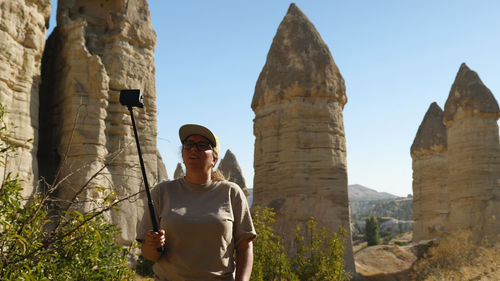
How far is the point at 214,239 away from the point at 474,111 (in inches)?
640

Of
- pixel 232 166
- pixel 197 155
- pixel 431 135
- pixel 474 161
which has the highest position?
pixel 431 135

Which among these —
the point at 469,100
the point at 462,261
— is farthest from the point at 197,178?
the point at 469,100

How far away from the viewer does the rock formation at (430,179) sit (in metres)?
23.0

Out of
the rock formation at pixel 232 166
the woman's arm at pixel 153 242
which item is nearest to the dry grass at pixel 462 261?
the woman's arm at pixel 153 242

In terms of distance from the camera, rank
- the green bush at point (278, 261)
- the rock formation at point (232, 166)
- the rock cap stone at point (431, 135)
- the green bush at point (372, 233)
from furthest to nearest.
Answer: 1. the green bush at point (372, 233)
2. the rock formation at point (232, 166)
3. the rock cap stone at point (431, 135)
4. the green bush at point (278, 261)

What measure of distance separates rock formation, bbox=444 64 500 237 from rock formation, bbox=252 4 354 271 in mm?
5986

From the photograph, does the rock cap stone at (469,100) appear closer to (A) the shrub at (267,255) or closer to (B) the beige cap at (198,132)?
(A) the shrub at (267,255)

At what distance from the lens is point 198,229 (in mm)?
2404

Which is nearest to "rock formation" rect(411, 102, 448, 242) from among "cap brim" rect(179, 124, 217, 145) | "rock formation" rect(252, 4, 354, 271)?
"rock formation" rect(252, 4, 354, 271)

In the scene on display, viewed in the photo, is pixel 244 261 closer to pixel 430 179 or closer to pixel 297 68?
pixel 297 68

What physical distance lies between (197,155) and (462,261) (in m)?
14.6

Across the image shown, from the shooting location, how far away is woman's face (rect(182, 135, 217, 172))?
258 centimetres

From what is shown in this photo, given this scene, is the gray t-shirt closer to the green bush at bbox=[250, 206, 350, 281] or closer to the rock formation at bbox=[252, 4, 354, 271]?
the green bush at bbox=[250, 206, 350, 281]

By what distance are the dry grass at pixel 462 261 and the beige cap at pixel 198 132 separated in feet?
38.6
